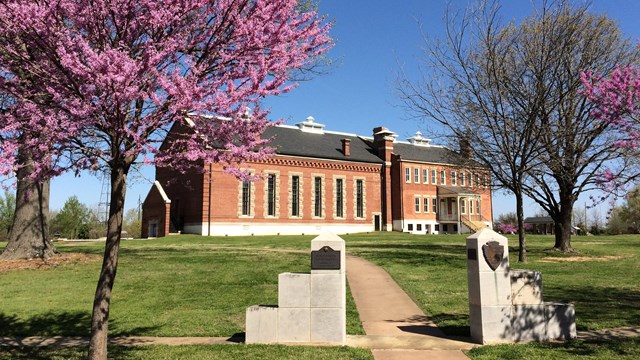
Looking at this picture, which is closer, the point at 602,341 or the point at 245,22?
the point at 245,22

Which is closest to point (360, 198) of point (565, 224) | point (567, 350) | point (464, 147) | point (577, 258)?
point (565, 224)

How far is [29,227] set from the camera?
59.3ft

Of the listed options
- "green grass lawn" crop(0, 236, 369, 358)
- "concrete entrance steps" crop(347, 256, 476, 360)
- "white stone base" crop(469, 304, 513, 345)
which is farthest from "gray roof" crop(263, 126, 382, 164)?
"white stone base" crop(469, 304, 513, 345)

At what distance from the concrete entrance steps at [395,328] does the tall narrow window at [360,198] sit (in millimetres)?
38987

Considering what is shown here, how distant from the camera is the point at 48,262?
17609mm

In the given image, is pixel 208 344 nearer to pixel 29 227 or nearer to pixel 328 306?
pixel 328 306

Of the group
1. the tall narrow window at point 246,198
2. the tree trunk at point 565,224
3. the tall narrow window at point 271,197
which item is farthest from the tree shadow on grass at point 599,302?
the tall narrow window at point 271,197

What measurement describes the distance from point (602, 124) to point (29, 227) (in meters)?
24.1

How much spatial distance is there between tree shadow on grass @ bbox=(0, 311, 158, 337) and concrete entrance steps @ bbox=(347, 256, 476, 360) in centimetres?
460

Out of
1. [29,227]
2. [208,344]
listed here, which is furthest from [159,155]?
[29,227]

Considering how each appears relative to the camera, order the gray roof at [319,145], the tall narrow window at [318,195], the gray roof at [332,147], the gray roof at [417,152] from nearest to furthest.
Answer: the gray roof at [319,145] → the gray roof at [332,147] → the tall narrow window at [318,195] → the gray roof at [417,152]

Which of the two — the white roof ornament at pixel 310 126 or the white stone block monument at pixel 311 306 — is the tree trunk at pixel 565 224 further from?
the white roof ornament at pixel 310 126

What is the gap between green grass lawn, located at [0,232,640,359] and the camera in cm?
781

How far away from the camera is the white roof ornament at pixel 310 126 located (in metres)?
55.2
